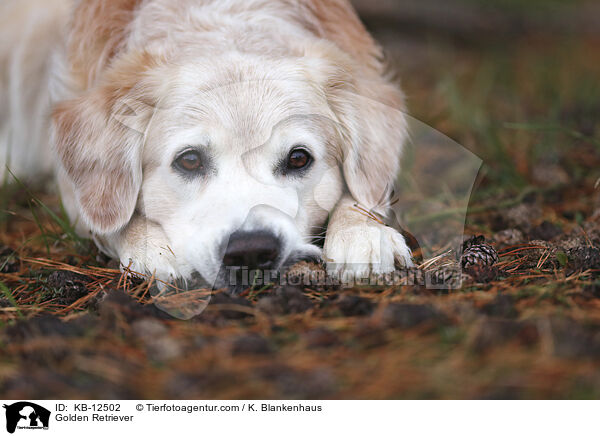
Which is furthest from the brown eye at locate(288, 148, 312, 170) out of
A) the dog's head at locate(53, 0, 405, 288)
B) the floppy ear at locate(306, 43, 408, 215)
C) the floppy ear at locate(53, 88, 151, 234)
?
the floppy ear at locate(53, 88, 151, 234)

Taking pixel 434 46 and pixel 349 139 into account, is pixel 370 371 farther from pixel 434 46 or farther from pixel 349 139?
pixel 434 46

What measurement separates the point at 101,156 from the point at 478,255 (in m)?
1.71

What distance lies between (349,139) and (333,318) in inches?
40.9

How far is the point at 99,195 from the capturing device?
256 centimetres

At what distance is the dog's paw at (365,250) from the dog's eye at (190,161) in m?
0.62

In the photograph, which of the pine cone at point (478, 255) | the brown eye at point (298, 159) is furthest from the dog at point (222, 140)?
the pine cone at point (478, 255)

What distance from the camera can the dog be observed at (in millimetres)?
2277

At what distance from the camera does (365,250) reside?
2250 mm

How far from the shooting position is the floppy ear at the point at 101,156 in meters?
2.54

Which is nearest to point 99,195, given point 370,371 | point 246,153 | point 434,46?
point 246,153
